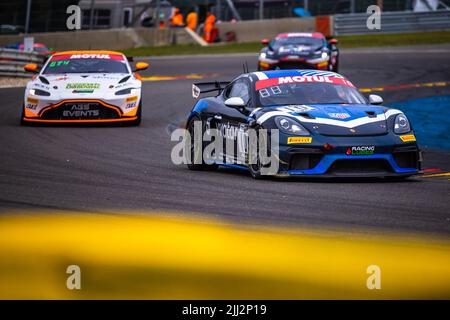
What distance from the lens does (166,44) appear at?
4038cm

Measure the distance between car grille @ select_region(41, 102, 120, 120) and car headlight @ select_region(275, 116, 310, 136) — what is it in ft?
24.3

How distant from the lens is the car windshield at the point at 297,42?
26.4 metres

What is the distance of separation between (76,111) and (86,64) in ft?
5.18

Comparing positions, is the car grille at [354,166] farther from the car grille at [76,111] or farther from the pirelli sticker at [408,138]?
the car grille at [76,111]

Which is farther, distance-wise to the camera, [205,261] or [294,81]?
[294,81]

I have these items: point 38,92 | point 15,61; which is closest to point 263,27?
point 15,61

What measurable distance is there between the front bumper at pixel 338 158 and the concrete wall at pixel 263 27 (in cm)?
2825

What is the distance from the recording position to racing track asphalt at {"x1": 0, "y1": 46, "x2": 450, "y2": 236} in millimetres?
8320

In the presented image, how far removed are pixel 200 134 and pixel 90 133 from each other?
15.0ft

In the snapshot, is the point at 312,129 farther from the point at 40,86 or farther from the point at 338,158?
the point at 40,86

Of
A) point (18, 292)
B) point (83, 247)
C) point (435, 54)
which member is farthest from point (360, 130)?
point (435, 54)

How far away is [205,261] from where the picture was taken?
6.38 meters

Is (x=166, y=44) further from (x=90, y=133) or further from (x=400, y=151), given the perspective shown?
(x=400, y=151)

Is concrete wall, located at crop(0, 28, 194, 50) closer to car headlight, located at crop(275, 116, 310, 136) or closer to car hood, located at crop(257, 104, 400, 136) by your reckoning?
car hood, located at crop(257, 104, 400, 136)
